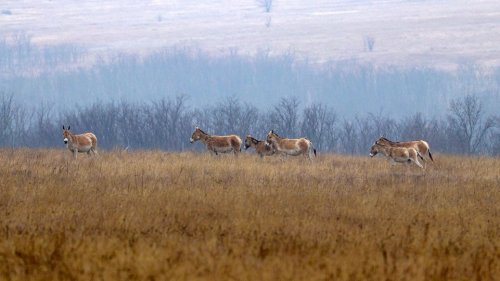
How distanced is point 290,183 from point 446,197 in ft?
12.0

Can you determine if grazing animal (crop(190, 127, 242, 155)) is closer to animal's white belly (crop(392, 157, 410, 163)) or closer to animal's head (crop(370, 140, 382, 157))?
animal's head (crop(370, 140, 382, 157))

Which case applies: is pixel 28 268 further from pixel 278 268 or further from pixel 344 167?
pixel 344 167

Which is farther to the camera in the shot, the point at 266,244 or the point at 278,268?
the point at 266,244

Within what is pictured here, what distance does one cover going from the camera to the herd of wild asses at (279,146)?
92.2 ft

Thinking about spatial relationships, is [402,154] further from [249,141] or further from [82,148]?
[82,148]

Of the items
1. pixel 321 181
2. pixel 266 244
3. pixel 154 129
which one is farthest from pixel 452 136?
Answer: pixel 266 244

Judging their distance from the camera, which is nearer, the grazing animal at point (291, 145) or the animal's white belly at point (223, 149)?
the grazing animal at point (291, 145)

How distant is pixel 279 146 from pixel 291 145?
436 millimetres

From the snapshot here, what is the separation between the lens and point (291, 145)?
32062 millimetres

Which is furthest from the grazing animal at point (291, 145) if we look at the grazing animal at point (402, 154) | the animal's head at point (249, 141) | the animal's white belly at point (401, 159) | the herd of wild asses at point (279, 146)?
the animal's white belly at point (401, 159)

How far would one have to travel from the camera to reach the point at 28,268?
1002 cm

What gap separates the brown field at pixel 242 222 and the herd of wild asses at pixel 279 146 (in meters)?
2.57

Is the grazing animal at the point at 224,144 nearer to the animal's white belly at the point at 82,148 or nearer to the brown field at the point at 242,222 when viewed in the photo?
the animal's white belly at the point at 82,148

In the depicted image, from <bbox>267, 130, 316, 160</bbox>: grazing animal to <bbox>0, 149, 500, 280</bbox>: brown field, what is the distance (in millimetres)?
6370
